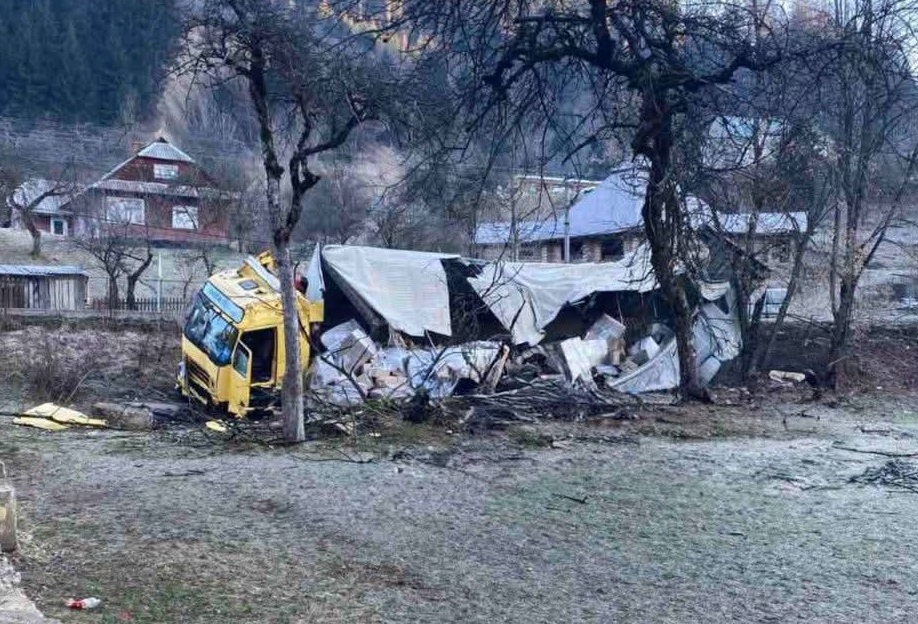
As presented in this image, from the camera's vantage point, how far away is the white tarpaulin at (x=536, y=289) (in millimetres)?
20391

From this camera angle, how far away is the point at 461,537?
273 inches

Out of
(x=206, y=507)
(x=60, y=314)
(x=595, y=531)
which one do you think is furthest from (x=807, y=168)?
(x=60, y=314)

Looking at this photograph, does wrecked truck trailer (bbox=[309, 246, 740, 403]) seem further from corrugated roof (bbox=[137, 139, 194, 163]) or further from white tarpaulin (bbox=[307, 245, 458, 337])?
corrugated roof (bbox=[137, 139, 194, 163])

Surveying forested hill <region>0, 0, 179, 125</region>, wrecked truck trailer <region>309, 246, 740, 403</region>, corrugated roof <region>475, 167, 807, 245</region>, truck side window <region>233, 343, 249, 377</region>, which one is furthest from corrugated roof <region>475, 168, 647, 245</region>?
forested hill <region>0, 0, 179, 125</region>

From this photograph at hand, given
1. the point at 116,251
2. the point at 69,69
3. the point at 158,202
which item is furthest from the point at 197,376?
the point at 69,69

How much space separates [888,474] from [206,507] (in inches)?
274

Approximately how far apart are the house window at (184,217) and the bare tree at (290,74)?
27042 mm

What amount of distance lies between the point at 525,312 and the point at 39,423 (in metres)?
11.0

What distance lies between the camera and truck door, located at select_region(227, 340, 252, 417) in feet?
50.3

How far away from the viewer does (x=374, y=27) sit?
30.0 ft

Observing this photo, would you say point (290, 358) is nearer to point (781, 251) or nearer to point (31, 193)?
point (781, 251)

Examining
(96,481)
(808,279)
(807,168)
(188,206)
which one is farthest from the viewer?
(188,206)

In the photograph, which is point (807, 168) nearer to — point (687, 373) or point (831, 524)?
point (687, 373)

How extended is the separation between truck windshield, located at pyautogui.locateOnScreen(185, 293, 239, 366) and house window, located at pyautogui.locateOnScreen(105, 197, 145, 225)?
61.2 feet
